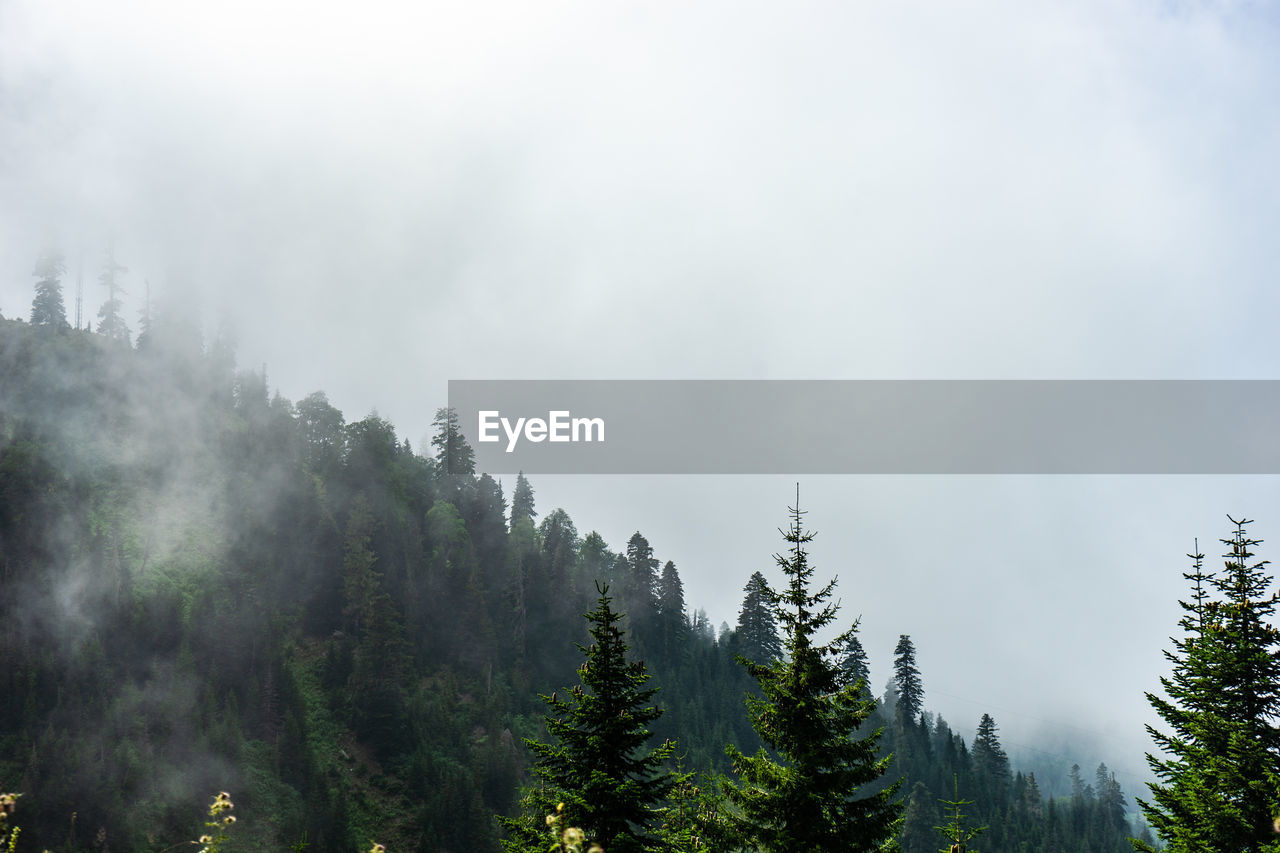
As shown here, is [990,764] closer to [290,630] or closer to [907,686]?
[907,686]

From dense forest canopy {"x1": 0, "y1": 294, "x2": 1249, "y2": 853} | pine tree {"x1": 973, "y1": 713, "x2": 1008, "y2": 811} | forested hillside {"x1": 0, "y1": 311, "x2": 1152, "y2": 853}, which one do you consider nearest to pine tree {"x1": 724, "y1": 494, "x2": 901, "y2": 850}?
dense forest canopy {"x1": 0, "y1": 294, "x2": 1249, "y2": 853}

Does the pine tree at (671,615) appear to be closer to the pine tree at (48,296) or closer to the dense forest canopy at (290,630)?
the dense forest canopy at (290,630)

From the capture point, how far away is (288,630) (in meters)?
78.7

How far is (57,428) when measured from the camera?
76.4 meters

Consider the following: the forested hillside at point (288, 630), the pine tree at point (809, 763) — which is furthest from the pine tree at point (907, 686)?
the pine tree at point (809, 763)

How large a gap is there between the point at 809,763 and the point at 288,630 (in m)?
75.2

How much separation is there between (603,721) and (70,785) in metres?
52.1

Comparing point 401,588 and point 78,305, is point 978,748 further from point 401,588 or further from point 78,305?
point 78,305

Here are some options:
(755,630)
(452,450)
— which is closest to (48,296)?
(452,450)

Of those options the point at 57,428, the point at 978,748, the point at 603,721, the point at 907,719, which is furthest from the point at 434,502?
the point at 603,721

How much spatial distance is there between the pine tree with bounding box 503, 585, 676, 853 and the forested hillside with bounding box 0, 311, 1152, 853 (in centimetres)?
2896

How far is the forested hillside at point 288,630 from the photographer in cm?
5703

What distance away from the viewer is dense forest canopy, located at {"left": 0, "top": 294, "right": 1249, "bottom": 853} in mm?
57125

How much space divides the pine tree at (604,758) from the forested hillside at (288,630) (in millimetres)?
28961
